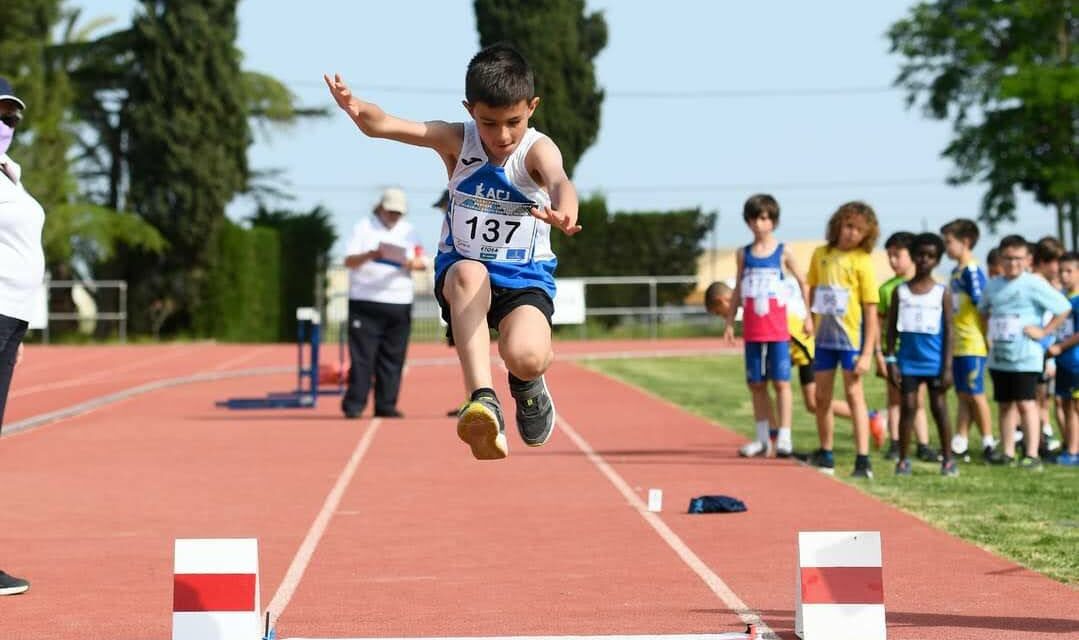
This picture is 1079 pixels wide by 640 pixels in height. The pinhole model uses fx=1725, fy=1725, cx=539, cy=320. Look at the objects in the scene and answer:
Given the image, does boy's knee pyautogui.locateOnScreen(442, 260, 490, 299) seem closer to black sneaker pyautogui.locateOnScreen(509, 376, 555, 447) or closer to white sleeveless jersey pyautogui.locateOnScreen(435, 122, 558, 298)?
white sleeveless jersey pyautogui.locateOnScreen(435, 122, 558, 298)

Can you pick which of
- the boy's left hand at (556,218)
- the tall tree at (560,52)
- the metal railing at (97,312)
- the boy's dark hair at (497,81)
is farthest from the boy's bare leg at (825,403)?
the tall tree at (560,52)

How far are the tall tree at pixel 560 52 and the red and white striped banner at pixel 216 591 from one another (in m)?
41.8

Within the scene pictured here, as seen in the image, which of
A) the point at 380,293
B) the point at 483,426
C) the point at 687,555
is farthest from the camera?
the point at 380,293

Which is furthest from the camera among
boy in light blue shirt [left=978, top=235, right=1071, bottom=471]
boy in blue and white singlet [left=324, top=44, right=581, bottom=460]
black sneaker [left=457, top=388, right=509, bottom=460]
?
boy in light blue shirt [left=978, top=235, right=1071, bottom=471]

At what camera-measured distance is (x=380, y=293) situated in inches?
632

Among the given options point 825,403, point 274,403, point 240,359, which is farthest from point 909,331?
point 240,359

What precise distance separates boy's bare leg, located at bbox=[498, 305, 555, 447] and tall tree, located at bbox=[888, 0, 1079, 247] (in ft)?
137

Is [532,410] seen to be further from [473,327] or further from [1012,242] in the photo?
[1012,242]

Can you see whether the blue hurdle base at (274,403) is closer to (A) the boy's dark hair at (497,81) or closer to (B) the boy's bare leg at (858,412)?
(B) the boy's bare leg at (858,412)

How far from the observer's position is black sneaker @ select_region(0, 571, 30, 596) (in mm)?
6977

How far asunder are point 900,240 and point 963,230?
61 centimetres

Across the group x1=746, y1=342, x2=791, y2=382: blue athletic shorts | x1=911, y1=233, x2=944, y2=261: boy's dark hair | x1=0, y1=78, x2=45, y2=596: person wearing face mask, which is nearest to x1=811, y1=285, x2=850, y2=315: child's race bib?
x1=911, y1=233, x2=944, y2=261: boy's dark hair

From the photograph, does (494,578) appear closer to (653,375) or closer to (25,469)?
(25,469)

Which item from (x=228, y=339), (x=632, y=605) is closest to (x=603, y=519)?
(x=632, y=605)
